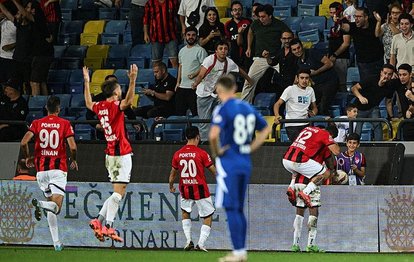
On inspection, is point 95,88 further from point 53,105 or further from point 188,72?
point 53,105

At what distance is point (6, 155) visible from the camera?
21.8m

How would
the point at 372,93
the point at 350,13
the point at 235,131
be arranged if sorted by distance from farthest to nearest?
the point at 350,13, the point at 372,93, the point at 235,131

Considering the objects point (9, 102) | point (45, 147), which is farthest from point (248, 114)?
point (9, 102)

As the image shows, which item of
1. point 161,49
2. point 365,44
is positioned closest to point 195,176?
point 365,44

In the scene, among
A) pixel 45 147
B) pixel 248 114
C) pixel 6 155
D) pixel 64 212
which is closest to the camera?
pixel 248 114

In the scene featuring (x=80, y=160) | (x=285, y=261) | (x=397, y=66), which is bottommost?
(x=285, y=261)

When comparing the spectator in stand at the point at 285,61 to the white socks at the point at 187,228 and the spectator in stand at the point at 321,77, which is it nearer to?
the spectator in stand at the point at 321,77

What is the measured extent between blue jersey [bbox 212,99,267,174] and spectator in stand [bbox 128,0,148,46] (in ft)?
41.2

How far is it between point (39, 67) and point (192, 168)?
7060mm

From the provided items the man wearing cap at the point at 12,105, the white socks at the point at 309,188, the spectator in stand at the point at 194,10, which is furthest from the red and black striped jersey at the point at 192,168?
the spectator in stand at the point at 194,10

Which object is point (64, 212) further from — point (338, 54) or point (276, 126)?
point (338, 54)

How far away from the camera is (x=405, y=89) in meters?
20.2

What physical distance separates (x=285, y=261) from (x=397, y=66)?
608 cm

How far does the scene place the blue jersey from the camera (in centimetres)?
1262
